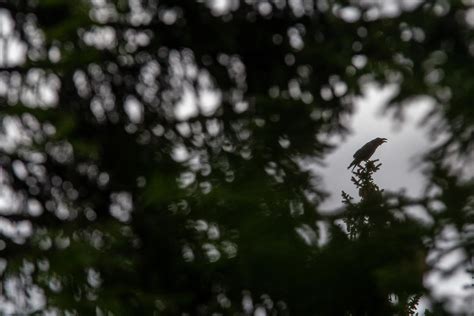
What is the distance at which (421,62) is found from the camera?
8.96ft

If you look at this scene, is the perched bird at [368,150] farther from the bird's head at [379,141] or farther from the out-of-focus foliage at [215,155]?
the out-of-focus foliage at [215,155]

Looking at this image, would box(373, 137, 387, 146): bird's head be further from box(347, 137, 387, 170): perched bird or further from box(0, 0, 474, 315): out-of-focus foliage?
box(0, 0, 474, 315): out-of-focus foliage

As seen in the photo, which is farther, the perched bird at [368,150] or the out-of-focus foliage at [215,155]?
the perched bird at [368,150]

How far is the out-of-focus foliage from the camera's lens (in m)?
2.70

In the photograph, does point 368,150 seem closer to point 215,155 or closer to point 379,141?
point 379,141

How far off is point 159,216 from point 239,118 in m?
0.58

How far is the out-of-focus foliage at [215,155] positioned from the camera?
2697mm

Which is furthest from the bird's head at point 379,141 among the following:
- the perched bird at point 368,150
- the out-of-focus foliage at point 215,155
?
the out-of-focus foliage at point 215,155

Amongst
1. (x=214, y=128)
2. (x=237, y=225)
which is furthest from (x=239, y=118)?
(x=237, y=225)

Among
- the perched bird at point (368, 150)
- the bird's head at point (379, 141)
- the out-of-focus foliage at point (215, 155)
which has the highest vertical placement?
the bird's head at point (379, 141)

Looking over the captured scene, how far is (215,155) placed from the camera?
3621 millimetres

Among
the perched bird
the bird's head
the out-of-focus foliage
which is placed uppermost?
the bird's head

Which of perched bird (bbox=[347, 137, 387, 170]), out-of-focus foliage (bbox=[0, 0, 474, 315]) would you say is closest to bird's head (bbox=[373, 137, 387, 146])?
perched bird (bbox=[347, 137, 387, 170])

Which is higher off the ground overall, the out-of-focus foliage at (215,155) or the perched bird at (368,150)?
the perched bird at (368,150)
